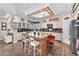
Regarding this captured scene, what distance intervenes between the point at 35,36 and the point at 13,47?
38cm

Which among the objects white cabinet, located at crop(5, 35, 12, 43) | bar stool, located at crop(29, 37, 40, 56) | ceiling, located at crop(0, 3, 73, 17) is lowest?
bar stool, located at crop(29, 37, 40, 56)

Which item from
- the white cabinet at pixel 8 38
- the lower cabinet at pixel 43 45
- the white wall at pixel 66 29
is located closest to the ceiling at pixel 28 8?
the white wall at pixel 66 29

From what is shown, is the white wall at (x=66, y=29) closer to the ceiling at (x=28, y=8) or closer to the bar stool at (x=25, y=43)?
the ceiling at (x=28, y=8)

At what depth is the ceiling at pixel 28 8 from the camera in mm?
1912

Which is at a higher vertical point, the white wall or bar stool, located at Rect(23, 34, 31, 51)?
the white wall

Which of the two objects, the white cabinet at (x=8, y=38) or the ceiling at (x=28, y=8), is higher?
the ceiling at (x=28, y=8)

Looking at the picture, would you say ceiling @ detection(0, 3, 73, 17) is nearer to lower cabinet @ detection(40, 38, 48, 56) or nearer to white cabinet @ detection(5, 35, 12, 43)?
white cabinet @ detection(5, 35, 12, 43)

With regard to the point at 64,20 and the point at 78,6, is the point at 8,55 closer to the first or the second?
the point at 64,20

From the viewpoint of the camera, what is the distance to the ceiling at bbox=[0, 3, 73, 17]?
6.27 ft

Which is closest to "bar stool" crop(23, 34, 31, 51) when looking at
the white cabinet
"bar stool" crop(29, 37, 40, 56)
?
"bar stool" crop(29, 37, 40, 56)

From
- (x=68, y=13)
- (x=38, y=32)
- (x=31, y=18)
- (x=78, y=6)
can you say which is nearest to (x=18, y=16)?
(x=31, y=18)

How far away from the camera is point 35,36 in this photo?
195 cm

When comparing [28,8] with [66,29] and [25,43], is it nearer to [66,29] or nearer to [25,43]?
[25,43]

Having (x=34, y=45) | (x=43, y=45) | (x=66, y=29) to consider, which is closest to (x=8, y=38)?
(x=34, y=45)
